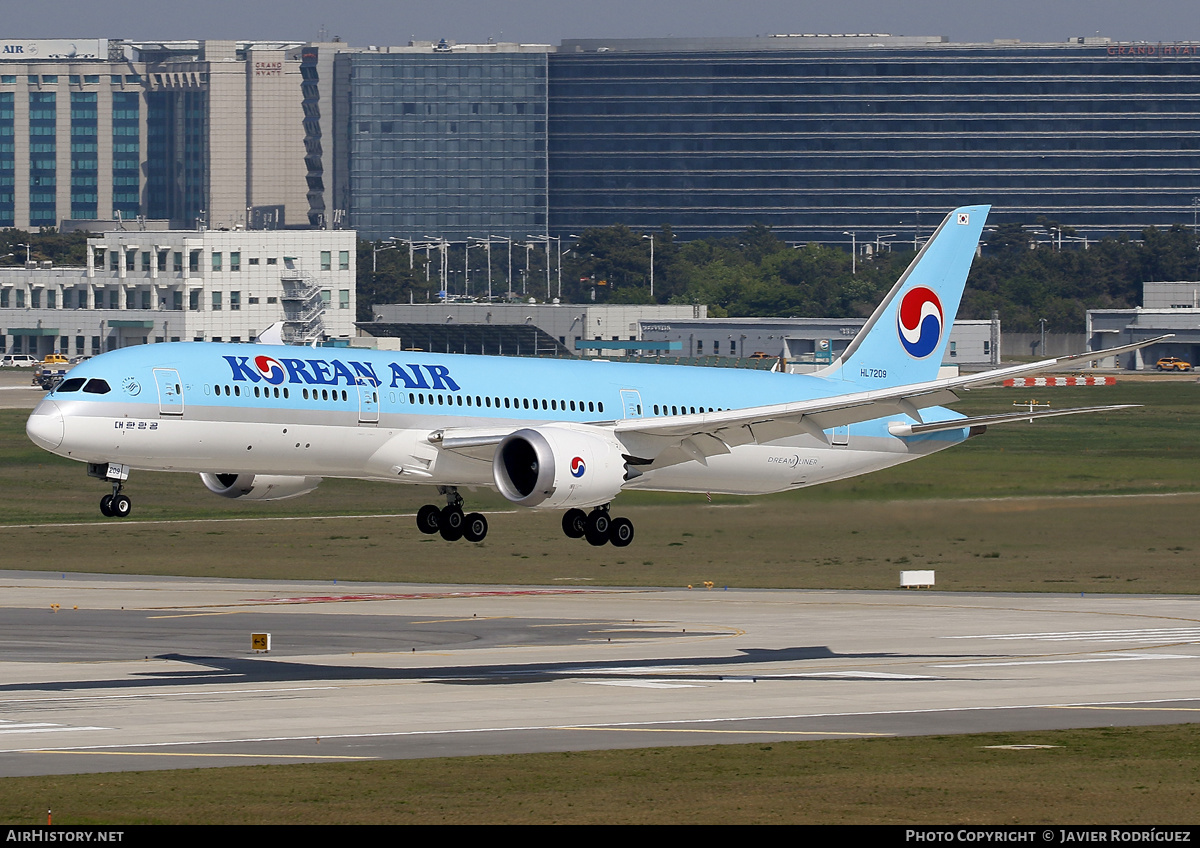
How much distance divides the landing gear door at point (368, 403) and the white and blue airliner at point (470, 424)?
5 cm

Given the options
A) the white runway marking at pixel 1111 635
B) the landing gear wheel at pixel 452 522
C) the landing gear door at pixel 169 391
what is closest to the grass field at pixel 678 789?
the landing gear door at pixel 169 391

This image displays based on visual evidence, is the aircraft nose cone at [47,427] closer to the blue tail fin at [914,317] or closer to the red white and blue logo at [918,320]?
the blue tail fin at [914,317]

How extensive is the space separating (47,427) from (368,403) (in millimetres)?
10970

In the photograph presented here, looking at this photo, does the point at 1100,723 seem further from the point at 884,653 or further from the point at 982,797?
the point at 884,653

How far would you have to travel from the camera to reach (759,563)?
116062 mm

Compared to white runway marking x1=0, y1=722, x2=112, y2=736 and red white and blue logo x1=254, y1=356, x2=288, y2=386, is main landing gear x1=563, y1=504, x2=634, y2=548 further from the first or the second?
white runway marking x1=0, y1=722, x2=112, y2=736

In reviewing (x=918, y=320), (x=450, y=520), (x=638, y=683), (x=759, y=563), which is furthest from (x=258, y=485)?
(x=759, y=563)

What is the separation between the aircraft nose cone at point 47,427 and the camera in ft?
191

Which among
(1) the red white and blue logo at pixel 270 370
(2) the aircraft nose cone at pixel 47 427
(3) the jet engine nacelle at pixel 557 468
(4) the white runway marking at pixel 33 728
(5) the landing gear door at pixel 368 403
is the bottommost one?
(4) the white runway marking at pixel 33 728

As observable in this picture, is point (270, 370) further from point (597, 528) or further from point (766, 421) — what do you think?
point (766, 421)

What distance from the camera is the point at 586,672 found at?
72.2m

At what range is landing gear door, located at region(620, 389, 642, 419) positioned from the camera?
229ft
